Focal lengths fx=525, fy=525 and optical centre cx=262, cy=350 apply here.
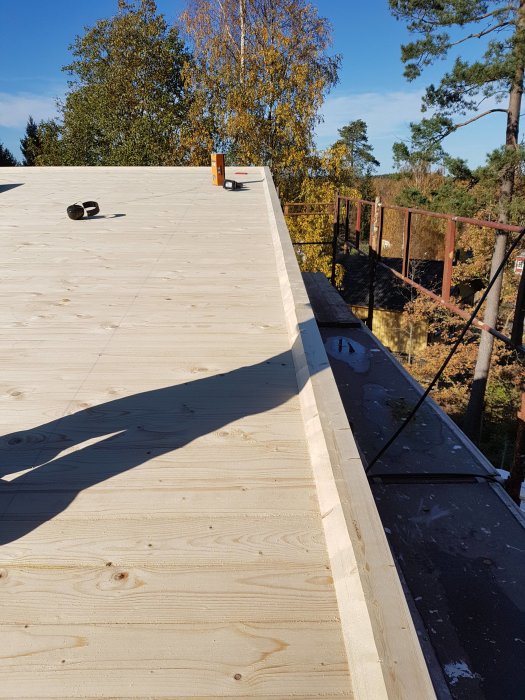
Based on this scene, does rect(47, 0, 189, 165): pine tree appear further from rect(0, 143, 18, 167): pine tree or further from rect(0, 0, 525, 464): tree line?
rect(0, 143, 18, 167): pine tree

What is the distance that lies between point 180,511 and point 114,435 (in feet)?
1.88

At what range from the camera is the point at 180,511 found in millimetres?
1771

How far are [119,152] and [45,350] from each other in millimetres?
20515

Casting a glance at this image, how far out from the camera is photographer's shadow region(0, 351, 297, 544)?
1843mm

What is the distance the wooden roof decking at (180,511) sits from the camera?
127 centimetres

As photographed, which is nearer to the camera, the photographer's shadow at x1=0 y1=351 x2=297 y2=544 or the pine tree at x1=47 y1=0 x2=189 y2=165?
the photographer's shadow at x1=0 y1=351 x2=297 y2=544

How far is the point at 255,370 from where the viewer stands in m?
2.75

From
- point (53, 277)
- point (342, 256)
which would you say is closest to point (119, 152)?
point (342, 256)

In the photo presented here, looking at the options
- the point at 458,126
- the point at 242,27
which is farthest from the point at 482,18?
the point at 242,27

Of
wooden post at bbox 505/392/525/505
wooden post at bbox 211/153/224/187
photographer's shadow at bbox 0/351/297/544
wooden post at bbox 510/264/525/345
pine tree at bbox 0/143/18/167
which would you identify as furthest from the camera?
pine tree at bbox 0/143/18/167

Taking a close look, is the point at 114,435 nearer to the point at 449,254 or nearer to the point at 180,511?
the point at 180,511

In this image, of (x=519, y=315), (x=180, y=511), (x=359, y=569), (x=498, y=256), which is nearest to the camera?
(x=359, y=569)

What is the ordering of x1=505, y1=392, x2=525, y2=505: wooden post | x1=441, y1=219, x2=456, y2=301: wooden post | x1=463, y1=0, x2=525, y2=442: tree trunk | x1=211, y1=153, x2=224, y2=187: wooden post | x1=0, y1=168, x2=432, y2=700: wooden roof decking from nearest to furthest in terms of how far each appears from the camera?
x1=0, y1=168, x2=432, y2=700: wooden roof decking
x1=505, y1=392, x2=525, y2=505: wooden post
x1=441, y1=219, x2=456, y2=301: wooden post
x1=211, y1=153, x2=224, y2=187: wooden post
x1=463, y1=0, x2=525, y2=442: tree trunk

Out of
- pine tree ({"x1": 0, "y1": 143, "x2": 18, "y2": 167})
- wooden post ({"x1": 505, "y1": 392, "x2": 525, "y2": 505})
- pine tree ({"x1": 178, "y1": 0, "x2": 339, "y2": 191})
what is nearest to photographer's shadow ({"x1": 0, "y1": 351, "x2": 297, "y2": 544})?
wooden post ({"x1": 505, "y1": 392, "x2": 525, "y2": 505})
